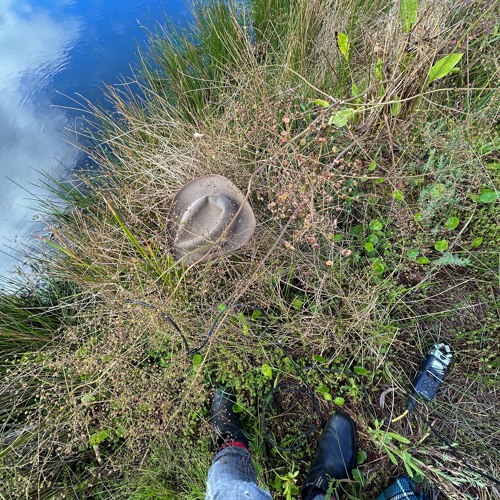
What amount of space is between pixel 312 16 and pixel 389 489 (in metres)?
2.19

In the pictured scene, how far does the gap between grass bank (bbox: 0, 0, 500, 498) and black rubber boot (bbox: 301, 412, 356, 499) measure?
5 centimetres

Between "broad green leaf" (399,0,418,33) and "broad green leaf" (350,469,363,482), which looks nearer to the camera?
"broad green leaf" (399,0,418,33)

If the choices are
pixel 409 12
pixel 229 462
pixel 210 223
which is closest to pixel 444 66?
pixel 409 12

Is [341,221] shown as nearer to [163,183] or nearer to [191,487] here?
[163,183]

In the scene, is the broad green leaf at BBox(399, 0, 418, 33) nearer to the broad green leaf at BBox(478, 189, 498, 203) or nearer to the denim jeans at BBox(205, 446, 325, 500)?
the broad green leaf at BBox(478, 189, 498, 203)

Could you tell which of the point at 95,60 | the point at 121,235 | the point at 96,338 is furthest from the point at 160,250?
the point at 95,60

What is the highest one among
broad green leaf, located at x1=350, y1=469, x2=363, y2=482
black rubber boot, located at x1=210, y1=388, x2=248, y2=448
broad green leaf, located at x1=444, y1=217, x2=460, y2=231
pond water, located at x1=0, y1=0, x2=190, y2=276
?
pond water, located at x1=0, y1=0, x2=190, y2=276

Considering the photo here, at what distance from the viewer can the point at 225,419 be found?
146 cm

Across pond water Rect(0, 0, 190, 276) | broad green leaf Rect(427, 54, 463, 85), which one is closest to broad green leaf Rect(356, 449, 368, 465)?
broad green leaf Rect(427, 54, 463, 85)

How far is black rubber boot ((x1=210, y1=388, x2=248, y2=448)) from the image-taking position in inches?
55.8

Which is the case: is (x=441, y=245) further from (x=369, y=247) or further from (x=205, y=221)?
(x=205, y=221)

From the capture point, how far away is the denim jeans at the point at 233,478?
1197 mm

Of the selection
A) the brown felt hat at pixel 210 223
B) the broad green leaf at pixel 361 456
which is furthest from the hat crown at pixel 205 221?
the broad green leaf at pixel 361 456

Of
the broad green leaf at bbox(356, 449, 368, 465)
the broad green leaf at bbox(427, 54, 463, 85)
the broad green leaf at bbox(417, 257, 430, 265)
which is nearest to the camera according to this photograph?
the broad green leaf at bbox(427, 54, 463, 85)
